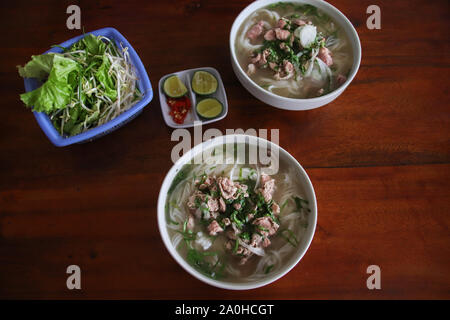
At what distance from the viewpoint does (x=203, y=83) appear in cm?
163

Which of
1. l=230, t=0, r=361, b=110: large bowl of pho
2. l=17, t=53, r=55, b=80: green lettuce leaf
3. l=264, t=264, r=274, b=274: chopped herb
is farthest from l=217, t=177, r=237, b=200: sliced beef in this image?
l=17, t=53, r=55, b=80: green lettuce leaf

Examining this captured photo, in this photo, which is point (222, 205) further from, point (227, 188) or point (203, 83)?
point (203, 83)

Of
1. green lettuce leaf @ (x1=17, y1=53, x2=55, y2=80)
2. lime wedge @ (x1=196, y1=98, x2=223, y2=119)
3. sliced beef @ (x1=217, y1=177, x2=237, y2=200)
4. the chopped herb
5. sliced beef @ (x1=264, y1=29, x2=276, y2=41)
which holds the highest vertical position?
sliced beef @ (x1=264, y1=29, x2=276, y2=41)

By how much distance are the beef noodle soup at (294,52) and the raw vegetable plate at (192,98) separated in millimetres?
156

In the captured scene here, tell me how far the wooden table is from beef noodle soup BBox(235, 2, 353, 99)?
13 centimetres

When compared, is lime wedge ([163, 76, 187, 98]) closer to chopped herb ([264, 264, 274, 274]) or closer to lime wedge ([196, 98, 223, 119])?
lime wedge ([196, 98, 223, 119])

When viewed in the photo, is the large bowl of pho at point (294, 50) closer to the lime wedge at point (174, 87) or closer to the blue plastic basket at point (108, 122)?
the lime wedge at point (174, 87)

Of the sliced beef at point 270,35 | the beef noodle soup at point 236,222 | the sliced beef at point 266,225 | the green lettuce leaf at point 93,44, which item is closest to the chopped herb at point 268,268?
the beef noodle soup at point 236,222

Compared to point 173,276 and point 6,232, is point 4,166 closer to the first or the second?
point 6,232

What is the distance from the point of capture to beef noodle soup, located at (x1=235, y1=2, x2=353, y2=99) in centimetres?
158

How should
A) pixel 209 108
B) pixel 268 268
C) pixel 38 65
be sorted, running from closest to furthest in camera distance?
pixel 268 268 < pixel 38 65 < pixel 209 108

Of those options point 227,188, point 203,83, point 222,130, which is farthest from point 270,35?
point 227,188

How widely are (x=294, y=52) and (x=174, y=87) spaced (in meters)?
0.59
